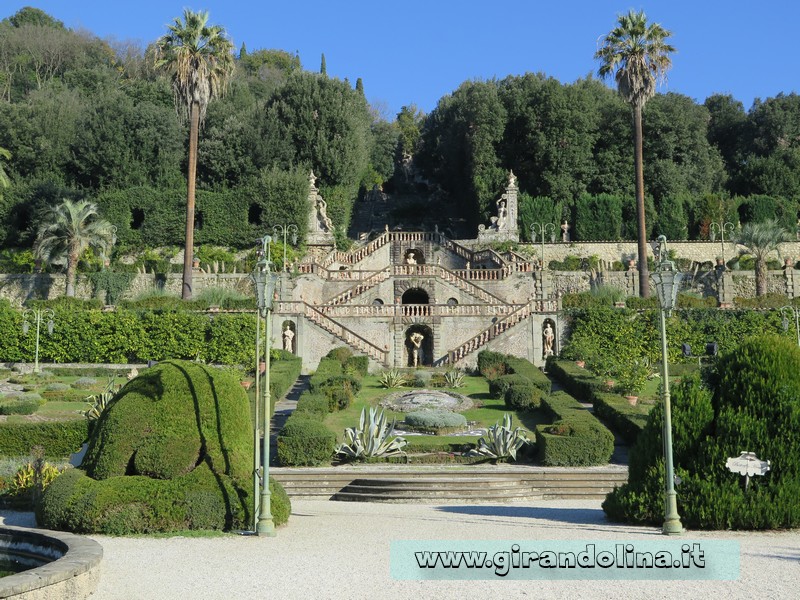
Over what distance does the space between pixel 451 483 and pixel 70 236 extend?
114 feet

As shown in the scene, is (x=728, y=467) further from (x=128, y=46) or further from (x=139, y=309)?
(x=128, y=46)

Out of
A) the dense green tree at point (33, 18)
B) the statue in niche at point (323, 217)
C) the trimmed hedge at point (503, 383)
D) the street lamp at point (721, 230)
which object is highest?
the dense green tree at point (33, 18)

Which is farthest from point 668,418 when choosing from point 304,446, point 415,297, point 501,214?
point 501,214

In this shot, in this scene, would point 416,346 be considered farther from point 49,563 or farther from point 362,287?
point 49,563

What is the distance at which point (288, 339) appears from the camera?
41.6m

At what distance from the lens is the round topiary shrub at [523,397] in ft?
103

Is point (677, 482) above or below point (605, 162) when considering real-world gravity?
below

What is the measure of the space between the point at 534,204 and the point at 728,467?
1796 inches

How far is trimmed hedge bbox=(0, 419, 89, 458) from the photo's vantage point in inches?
953

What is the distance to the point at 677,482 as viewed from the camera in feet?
50.4

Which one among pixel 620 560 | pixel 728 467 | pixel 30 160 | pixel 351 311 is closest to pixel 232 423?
pixel 620 560

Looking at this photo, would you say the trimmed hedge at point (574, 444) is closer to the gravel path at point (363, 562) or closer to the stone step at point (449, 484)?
the stone step at point (449, 484)

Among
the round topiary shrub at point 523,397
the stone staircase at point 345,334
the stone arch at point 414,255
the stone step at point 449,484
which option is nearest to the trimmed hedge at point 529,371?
the round topiary shrub at point 523,397

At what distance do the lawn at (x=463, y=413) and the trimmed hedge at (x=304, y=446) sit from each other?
2.57 m
